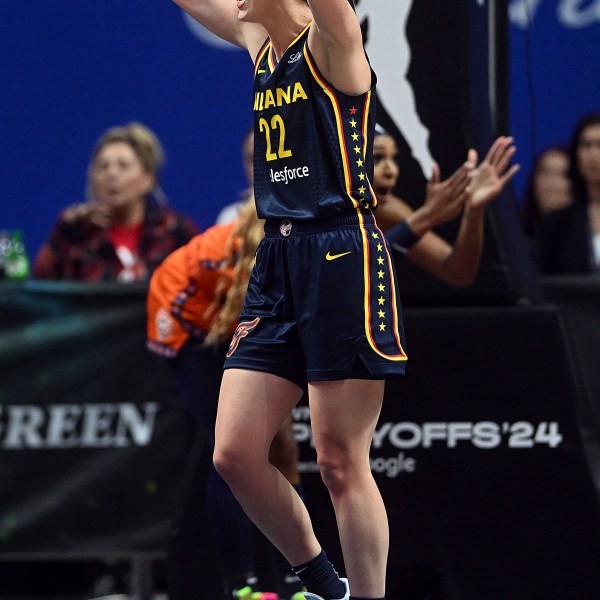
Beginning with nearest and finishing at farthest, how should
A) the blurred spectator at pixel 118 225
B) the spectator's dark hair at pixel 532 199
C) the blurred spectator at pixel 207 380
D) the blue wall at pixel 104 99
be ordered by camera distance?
the blurred spectator at pixel 207 380, the blurred spectator at pixel 118 225, the spectator's dark hair at pixel 532 199, the blue wall at pixel 104 99

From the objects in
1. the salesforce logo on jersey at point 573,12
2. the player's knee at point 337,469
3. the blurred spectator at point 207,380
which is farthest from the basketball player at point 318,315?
the salesforce logo on jersey at point 573,12

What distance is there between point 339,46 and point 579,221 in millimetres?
2556

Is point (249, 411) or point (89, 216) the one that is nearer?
point (249, 411)

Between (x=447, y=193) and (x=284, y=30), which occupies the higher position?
(x=284, y=30)

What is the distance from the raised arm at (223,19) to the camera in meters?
3.88

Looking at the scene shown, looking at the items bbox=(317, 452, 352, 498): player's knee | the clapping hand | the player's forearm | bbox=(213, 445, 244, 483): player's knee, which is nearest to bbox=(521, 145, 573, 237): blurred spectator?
the clapping hand

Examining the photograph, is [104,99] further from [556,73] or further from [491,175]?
[491,175]

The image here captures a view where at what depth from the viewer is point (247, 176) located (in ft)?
21.2

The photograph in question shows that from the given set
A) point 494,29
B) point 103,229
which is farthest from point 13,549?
point 494,29

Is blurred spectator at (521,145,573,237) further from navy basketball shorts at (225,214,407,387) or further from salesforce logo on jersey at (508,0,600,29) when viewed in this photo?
navy basketball shorts at (225,214,407,387)

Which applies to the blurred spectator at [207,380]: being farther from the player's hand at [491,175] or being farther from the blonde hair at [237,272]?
the player's hand at [491,175]

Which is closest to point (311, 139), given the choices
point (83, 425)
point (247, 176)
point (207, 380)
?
point (207, 380)

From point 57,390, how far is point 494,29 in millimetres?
2316

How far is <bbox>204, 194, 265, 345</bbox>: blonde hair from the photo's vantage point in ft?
14.6
